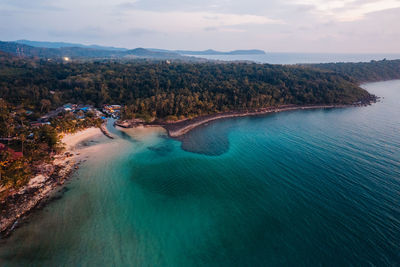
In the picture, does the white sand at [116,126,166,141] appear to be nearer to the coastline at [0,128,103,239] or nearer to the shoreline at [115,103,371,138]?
the shoreline at [115,103,371,138]

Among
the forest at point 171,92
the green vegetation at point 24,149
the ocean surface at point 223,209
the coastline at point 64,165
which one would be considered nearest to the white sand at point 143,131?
the coastline at point 64,165

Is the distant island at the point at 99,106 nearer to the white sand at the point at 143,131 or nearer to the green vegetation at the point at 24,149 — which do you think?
the green vegetation at the point at 24,149

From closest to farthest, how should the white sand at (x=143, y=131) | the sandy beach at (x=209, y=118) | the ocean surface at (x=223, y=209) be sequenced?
the ocean surface at (x=223, y=209) → the white sand at (x=143, y=131) → the sandy beach at (x=209, y=118)

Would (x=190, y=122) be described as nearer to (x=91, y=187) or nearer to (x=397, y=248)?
(x=91, y=187)

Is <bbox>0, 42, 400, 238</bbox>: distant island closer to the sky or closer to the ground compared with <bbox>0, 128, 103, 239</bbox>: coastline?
closer to the sky

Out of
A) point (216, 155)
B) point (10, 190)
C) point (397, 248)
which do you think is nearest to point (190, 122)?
point (216, 155)

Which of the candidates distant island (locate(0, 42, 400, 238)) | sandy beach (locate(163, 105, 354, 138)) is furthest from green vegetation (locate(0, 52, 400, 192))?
sandy beach (locate(163, 105, 354, 138))
